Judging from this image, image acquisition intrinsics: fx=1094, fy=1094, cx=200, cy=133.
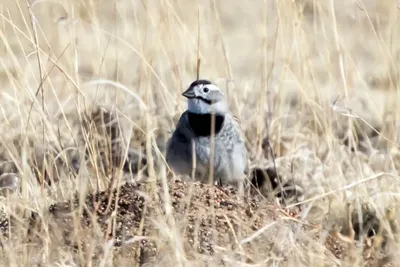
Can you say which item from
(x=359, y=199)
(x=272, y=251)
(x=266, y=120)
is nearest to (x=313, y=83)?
(x=266, y=120)

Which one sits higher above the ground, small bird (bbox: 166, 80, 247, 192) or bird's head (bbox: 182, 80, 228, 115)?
bird's head (bbox: 182, 80, 228, 115)

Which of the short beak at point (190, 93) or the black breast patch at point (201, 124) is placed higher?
the short beak at point (190, 93)

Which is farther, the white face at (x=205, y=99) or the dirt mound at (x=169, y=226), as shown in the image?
the white face at (x=205, y=99)

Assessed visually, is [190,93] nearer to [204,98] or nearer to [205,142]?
[204,98]

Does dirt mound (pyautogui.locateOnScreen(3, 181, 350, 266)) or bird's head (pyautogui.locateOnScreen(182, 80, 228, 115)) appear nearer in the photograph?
dirt mound (pyautogui.locateOnScreen(3, 181, 350, 266))

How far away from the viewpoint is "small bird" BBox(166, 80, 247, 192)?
5.57 meters

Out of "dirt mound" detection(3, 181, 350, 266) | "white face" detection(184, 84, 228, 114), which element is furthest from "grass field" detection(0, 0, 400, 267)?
"white face" detection(184, 84, 228, 114)

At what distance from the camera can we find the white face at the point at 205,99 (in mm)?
5645

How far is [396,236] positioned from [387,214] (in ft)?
1.25

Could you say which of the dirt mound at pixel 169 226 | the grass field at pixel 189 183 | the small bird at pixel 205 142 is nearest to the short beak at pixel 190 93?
the small bird at pixel 205 142

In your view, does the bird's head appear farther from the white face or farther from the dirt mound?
the dirt mound

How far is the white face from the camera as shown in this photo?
18.5ft

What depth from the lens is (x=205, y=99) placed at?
5691mm

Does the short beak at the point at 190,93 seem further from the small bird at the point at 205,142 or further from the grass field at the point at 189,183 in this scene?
the grass field at the point at 189,183
